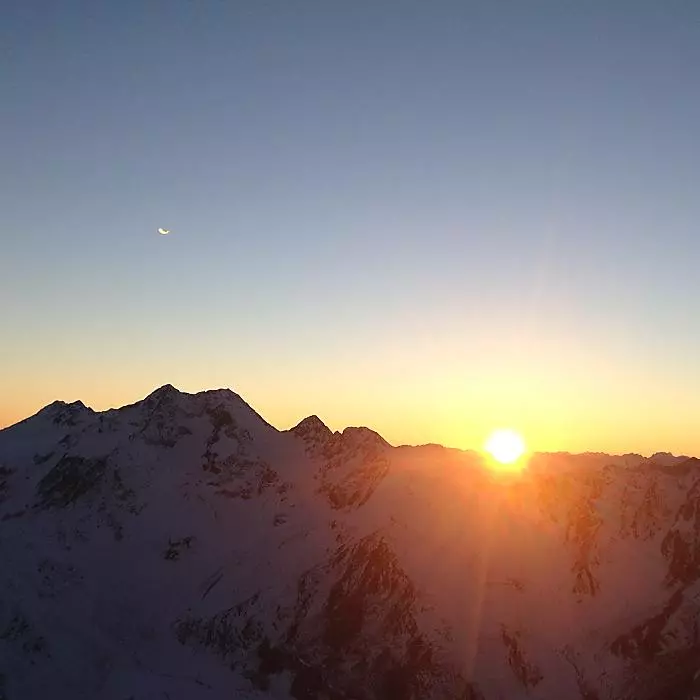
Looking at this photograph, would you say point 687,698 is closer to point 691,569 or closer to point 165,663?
point 691,569

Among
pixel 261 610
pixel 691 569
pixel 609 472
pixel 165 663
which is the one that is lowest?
pixel 165 663

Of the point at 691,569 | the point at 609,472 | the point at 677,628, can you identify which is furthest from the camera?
the point at 609,472

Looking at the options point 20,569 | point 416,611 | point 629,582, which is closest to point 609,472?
point 629,582

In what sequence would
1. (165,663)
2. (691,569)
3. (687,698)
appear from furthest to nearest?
1. (165,663)
2. (691,569)
3. (687,698)

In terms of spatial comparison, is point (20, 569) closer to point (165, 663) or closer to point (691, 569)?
point (165, 663)

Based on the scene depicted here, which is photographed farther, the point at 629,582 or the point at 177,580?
the point at 177,580

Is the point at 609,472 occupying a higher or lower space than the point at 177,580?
higher
